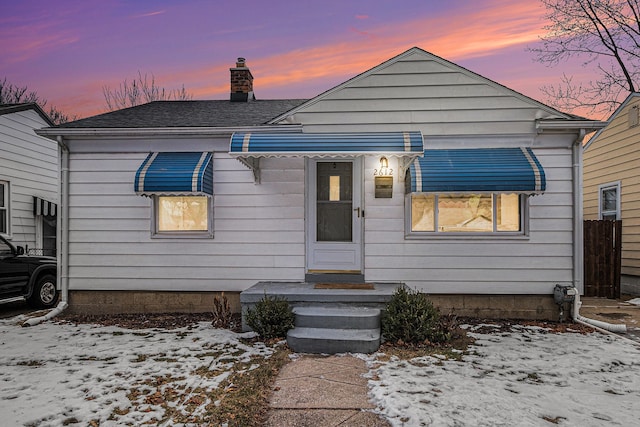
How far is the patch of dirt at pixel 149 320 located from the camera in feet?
20.4

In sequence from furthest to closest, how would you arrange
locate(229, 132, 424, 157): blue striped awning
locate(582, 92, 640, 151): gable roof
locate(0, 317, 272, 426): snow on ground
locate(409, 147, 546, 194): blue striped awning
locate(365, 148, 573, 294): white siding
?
locate(582, 92, 640, 151): gable roof, locate(365, 148, 573, 294): white siding, locate(409, 147, 546, 194): blue striped awning, locate(229, 132, 424, 157): blue striped awning, locate(0, 317, 272, 426): snow on ground

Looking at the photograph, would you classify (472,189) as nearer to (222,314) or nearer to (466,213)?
(466,213)

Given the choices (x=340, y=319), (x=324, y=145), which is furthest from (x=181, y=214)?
(x=340, y=319)

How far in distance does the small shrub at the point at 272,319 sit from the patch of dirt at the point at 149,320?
2.18ft

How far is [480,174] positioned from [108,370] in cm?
580

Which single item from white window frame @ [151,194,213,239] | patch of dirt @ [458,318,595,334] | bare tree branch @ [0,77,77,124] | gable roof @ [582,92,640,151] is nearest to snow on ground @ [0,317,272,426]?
white window frame @ [151,194,213,239]

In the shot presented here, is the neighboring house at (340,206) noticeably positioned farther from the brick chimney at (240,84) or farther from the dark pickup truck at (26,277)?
the brick chimney at (240,84)

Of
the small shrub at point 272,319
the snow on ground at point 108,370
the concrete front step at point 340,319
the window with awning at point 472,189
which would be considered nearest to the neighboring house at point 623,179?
the window with awning at point 472,189

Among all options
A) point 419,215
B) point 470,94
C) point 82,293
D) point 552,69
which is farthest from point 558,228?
point 552,69

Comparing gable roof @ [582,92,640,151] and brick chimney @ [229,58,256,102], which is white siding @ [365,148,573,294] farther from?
brick chimney @ [229,58,256,102]

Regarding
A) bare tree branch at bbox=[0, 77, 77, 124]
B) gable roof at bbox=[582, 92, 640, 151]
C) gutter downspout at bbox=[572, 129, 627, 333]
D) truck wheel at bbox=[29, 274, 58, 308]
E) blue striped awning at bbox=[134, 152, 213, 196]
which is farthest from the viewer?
bare tree branch at bbox=[0, 77, 77, 124]

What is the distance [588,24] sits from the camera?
568 inches

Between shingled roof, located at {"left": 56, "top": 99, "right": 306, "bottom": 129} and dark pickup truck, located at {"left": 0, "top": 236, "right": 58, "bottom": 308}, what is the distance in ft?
9.15

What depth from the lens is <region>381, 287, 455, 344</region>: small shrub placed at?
5.09m
